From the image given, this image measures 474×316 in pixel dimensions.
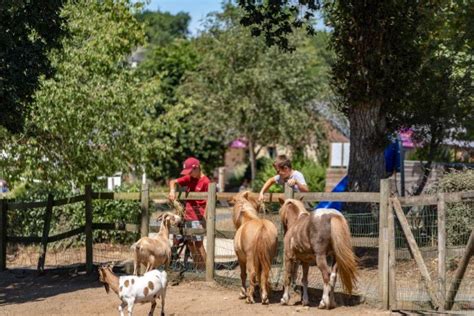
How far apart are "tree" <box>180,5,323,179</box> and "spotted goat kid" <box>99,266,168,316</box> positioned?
104 feet

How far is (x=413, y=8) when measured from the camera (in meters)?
15.4

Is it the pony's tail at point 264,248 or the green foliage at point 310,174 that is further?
the green foliage at point 310,174

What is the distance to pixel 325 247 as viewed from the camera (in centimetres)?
1096

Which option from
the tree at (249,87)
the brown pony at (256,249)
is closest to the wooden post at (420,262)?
the brown pony at (256,249)

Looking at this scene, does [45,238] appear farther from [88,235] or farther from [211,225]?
[211,225]

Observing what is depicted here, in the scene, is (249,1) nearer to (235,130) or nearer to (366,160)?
(366,160)

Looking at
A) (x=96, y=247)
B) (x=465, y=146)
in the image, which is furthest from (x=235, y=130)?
(x=96, y=247)

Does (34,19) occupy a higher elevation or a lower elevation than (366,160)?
higher

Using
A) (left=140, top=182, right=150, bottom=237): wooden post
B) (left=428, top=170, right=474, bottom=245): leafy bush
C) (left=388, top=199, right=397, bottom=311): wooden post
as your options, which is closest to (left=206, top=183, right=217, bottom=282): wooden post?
(left=140, top=182, right=150, bottom=237): wooden post

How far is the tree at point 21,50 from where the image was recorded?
1300 cm

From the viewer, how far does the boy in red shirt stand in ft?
46.9

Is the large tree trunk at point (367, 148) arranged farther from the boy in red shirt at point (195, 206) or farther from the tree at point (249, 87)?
the tree at point (249, 87)

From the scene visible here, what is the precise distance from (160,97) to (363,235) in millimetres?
10171

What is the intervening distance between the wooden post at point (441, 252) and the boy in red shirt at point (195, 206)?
463 cm
